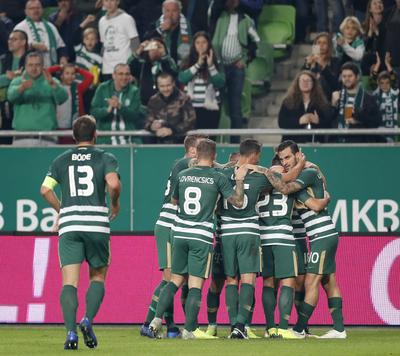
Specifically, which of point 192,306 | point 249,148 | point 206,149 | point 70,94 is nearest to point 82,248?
point 192,306

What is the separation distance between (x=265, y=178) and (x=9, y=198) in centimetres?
649

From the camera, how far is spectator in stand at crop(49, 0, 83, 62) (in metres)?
22.6

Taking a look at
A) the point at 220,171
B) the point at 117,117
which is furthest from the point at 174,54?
the point at 220,171

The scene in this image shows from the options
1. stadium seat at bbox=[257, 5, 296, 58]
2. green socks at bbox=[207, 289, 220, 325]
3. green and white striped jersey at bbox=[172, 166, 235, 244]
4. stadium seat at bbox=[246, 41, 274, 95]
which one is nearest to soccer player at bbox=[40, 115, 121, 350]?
green and white striped jersey at bbox=[172, 166, 235, 244]

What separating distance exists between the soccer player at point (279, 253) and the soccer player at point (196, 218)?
0.61 m

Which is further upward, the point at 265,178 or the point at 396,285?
the point at 265,178

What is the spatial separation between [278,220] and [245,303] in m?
0.97

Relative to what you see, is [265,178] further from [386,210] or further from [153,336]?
[386,210]

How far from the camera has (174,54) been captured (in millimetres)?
21859

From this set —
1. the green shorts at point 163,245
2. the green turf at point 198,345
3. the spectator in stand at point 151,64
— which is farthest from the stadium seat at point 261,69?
the green shorts at point 163,245

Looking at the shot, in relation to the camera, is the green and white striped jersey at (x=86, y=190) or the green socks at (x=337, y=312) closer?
the green and white striped jersey at (x=86, y=190)

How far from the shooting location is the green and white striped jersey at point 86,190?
1385cm

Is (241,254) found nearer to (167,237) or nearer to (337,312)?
(167,237)

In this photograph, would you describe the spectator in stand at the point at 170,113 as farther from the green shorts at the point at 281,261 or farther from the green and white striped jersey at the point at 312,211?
the green shorts at the point at 281,261
